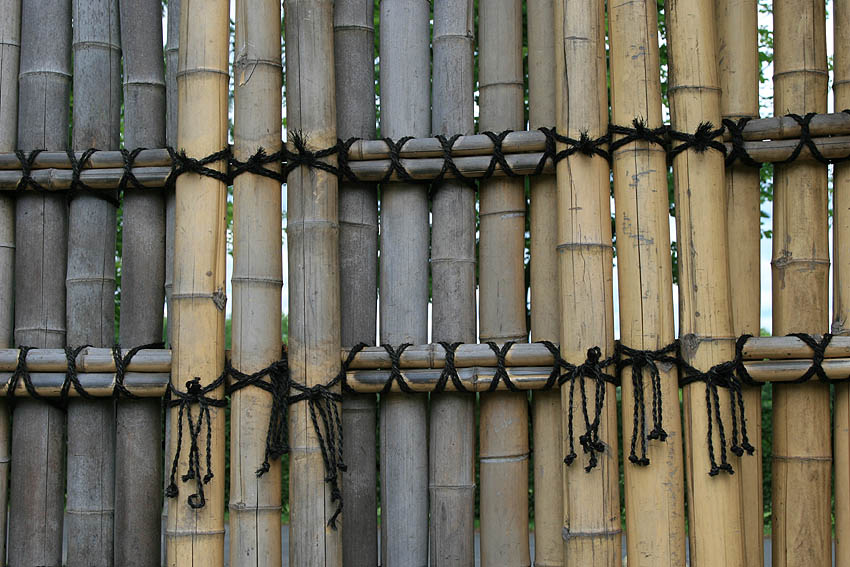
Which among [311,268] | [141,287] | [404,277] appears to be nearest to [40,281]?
[141,287]

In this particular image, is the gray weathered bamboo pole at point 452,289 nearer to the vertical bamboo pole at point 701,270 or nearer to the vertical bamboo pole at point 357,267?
the vertical bamboo pole at point 357,267

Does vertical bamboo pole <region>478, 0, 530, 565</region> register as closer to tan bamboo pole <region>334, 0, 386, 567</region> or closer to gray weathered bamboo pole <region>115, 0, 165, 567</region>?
tan bamboo pole <region>334, 0, 386, 567</region>

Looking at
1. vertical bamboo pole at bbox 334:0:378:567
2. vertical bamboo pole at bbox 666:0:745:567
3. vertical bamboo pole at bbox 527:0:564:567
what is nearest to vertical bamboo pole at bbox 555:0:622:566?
vertical bamboo pole at bbox 527:0:564:567

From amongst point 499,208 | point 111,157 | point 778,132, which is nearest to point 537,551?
point 499,208

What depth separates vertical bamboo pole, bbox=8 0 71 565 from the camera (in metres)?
3.28

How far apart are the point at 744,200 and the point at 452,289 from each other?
1101 mm

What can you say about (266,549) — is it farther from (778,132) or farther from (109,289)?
(778,132)

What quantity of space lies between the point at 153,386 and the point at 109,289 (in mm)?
462

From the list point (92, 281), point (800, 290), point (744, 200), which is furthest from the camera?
point (92, 281)

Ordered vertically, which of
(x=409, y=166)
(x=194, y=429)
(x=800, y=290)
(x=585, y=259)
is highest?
(x=409, y=166)

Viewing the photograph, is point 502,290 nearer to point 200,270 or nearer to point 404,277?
point 404,277

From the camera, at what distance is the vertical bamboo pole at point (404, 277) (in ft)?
10.3

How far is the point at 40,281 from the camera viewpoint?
331 cm

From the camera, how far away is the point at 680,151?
9.80ft
